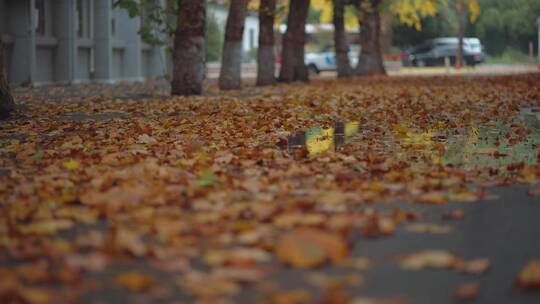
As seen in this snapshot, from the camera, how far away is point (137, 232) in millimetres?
5426

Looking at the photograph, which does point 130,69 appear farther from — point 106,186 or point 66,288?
point 66,288

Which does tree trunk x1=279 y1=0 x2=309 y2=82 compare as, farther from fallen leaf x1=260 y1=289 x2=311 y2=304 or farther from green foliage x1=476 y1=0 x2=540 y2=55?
green foliage x1=476 y1=0 x2=540 y2=55

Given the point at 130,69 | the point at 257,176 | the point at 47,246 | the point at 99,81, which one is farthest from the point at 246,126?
the point at 130,69

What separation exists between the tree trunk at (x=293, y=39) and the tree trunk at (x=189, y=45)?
1175 cm

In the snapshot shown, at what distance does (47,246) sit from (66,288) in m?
0.75

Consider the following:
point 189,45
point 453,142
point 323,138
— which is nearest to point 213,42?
point 189,45

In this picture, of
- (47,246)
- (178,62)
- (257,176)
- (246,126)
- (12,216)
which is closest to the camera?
(47,246)

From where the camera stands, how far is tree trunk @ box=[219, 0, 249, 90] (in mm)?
26375

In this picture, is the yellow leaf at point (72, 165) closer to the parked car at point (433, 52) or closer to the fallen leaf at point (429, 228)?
the fallen leaf at point (429, 228)

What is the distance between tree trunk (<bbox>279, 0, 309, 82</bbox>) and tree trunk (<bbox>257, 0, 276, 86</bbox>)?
279 centimetres

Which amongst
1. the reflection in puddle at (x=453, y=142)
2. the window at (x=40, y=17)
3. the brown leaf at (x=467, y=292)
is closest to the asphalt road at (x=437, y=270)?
the brown leaf at (x=467, y=292)

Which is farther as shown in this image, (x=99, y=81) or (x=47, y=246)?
(x=99, y=81)

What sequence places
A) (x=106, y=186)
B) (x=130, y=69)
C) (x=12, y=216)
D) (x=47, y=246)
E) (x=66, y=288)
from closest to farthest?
1. (x=66, y=288)
2. (x=47, y=246)
3. (x=12, y=216)
4. (x=106, y=186)
5. (x=130, y=69)

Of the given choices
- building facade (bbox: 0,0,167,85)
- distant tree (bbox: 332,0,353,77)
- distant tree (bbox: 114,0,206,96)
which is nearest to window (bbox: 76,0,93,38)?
building facade (bbox: 0,0,167,85)
